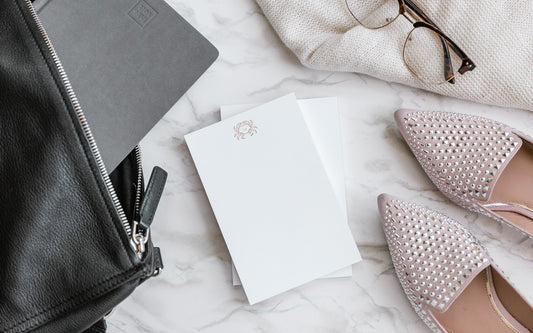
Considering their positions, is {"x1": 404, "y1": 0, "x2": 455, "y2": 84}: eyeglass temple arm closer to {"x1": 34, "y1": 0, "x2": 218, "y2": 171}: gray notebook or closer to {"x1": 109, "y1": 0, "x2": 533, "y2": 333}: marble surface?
{"x1": 109, "y1": 0, "x2": 533, "y2": 333}: marble surface

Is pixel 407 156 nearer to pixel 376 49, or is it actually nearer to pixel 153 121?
pixel 376 49

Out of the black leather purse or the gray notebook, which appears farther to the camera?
the gray notebook

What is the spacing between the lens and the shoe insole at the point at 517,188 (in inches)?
24.5

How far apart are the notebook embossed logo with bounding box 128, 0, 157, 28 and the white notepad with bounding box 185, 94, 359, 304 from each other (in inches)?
6.8

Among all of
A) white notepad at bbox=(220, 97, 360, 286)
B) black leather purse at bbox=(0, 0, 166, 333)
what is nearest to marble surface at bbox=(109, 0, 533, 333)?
white notepad at bbox=(220, 97, 360, 286)

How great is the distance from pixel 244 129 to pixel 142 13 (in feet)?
0.71

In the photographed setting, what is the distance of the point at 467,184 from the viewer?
2.01ft

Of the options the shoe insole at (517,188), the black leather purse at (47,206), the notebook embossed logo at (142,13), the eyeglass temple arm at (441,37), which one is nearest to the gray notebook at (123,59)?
the notebook embossed logo at (142,13)

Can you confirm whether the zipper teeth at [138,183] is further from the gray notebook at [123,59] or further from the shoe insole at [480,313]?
the shoe insole at [480,313]

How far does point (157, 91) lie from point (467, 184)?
0.45 metres

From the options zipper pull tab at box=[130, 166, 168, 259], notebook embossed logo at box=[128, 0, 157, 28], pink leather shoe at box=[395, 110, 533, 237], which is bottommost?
zipper pull tab at box=[130, 166, 168, 259]

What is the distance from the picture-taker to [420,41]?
631 millimetres

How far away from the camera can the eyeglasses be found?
2.02 feet

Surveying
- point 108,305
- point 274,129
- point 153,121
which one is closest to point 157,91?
point 153,121
